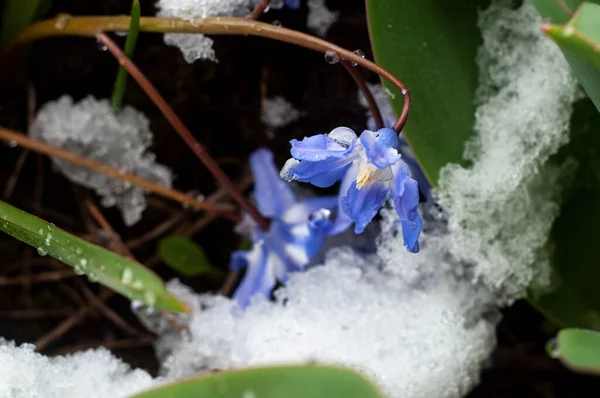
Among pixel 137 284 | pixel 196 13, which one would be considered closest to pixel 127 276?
pixel 137 284

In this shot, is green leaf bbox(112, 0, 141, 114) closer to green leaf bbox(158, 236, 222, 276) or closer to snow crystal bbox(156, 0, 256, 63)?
snow crystal bbox(156, 0, 256, 63)

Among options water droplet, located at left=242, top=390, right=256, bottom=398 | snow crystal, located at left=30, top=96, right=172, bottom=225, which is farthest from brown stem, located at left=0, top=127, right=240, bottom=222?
water droplet, located at left=242, top=390, right=256, bottom=398

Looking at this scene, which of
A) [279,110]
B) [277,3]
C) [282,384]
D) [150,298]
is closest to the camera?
[282,384]

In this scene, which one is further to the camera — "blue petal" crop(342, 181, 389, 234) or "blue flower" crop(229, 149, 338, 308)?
"blue flower" crop(229, 149, 338, 308)

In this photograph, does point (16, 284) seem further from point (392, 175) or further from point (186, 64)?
point (392, 175)

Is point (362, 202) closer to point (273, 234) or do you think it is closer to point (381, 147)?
point (381, 147)

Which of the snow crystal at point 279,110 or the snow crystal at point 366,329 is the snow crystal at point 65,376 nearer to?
the snow crystal at point 366,329

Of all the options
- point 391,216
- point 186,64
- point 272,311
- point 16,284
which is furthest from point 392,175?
point 16,284

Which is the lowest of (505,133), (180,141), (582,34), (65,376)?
(65,376)
